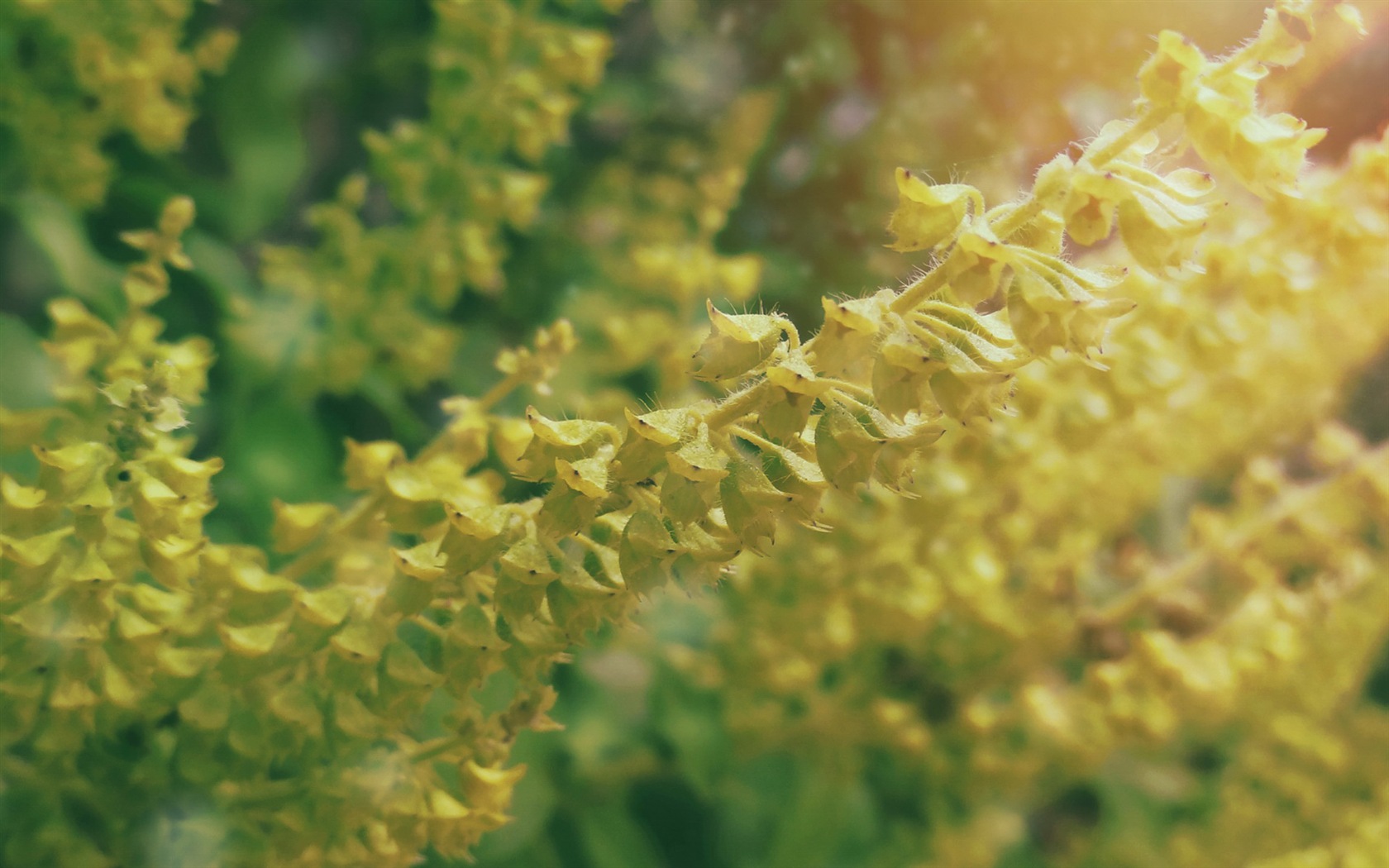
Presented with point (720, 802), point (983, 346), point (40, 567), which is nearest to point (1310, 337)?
point (720, 802)

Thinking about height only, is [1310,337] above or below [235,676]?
above

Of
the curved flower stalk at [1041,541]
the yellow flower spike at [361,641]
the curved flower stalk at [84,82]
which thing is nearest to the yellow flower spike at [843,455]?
the yellow flower spike at [361,641]

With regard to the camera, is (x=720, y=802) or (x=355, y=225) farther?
(x=720, y=802)

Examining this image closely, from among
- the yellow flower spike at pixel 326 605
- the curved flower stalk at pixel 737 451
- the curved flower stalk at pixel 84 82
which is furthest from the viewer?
the curved flower stalk at pixel 84 82

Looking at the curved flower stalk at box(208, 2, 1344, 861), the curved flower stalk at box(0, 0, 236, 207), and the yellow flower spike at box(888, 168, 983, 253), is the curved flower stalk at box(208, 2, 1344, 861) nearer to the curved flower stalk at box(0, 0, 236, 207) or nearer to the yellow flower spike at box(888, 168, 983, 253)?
the yellow flower spike at box(888, 168, 983, 253)


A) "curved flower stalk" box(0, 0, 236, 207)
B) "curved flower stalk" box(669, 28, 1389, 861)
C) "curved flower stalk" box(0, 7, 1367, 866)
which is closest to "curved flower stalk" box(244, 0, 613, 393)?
"curved flower stalk" box(0, 0, 236, 207)

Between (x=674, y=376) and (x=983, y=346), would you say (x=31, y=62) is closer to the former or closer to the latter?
(x=674, y=376)

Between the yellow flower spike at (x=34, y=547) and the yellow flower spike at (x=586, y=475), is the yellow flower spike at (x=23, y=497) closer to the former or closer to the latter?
the yellow flower spike at (x=34, y=547)
